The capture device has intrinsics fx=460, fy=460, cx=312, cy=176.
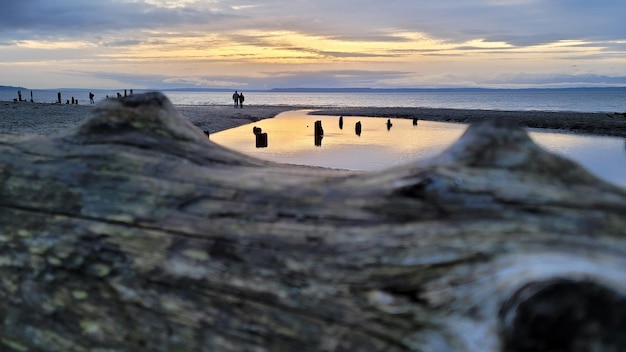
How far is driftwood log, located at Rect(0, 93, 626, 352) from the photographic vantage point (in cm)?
172

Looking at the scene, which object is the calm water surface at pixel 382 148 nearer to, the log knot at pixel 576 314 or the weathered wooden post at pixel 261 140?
the weathered wooden post at pixel 261 140

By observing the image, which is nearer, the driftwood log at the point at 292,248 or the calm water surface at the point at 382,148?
the driftwood log at the point at 292,248

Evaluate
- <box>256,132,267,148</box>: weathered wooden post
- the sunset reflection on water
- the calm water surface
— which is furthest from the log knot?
<box>256,132,267,148</box>: weathered wooden post

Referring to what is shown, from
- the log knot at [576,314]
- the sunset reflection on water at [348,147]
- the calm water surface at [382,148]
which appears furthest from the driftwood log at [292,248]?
the sunset reflection on water at [348,147]

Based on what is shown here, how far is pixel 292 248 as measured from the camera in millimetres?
2080

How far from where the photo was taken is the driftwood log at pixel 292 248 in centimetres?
172

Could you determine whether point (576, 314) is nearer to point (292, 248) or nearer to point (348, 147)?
point (292, 248)

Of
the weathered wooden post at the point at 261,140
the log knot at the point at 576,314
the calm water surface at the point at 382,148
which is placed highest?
the log knot at the point at 576,314

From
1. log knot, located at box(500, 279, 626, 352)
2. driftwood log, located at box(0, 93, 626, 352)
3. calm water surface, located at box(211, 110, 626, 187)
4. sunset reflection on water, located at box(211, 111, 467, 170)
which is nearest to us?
log knot, located at box(500, 279, 626, 352)

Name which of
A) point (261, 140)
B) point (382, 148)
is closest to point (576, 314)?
point (261, 140)

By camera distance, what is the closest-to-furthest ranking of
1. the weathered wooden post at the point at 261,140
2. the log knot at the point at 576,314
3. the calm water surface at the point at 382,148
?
the log knot at the point at 576,314, the calm water surface at the point at 382,148, the weathered wooden post at the point at 261,140

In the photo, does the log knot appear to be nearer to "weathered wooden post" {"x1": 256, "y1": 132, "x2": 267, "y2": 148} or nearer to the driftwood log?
the driftwood log

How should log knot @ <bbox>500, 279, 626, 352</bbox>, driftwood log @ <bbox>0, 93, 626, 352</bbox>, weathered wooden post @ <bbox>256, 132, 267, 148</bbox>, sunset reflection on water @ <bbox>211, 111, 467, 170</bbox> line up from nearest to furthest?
log knot @ <bbox>500, 279, 626, 352</bbox> → driftwood log @ <bbox>0, 93, 626, 352</bbox> → sunset reflection on water @ <bbox>211, 111, 467, 170</bbox> → weathered wooden post @ <bbox>256, 132, 267, 148</bbox>

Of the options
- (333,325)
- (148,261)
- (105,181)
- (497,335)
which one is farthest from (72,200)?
(497,335)
